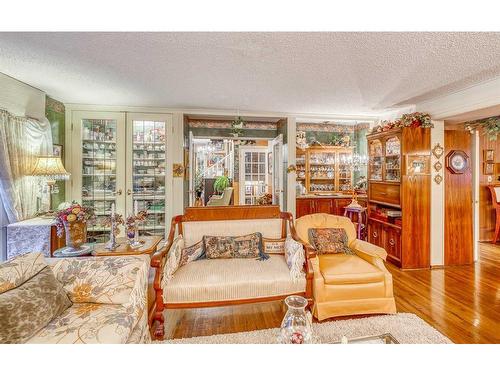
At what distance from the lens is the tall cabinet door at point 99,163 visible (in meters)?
4.13

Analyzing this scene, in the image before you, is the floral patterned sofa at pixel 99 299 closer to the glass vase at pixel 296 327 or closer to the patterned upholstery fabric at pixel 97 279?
the patterned upholstery fabric at pixel 97 279

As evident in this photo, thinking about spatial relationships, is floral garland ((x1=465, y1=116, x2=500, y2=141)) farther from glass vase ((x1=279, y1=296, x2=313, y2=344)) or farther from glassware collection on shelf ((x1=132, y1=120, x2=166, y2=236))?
glassware collection on shelf ((x1=132, y1=120, x2=166, y2=236))

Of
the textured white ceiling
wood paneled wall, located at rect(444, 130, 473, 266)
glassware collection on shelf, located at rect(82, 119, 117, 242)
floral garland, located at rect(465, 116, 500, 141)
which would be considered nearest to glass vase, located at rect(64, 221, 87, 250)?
the textured white ceiling

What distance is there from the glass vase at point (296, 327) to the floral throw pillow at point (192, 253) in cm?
143

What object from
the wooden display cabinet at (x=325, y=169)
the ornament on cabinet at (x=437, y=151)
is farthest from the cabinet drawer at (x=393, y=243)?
the wooden display cabinet at (x=325, y=169)

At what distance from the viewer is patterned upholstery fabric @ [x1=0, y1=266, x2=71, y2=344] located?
122 cm

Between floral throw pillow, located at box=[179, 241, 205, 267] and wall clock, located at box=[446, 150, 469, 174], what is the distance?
390 centimetres

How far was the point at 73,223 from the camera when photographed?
2.30 metres

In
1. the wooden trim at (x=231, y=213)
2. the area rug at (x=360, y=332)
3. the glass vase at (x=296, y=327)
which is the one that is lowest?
the area rug at (x=360, y=332)

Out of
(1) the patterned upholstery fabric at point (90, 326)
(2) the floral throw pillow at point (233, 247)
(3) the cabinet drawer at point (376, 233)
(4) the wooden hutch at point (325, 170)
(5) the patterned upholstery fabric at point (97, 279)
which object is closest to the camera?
(1) the patterned upholstery fabric at point (90, 326)

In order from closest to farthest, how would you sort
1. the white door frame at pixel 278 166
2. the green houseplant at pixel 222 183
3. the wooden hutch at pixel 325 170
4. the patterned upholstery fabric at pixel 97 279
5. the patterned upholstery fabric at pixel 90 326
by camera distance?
the patterned upholstery fabric at pixel 90 326 → the patterned upholstery fabric at pixel 97 279 → the white door frame at pixel 278 166 → the wooden hutch at pixel 325 170 → the green houseplant at pixel 222 183
